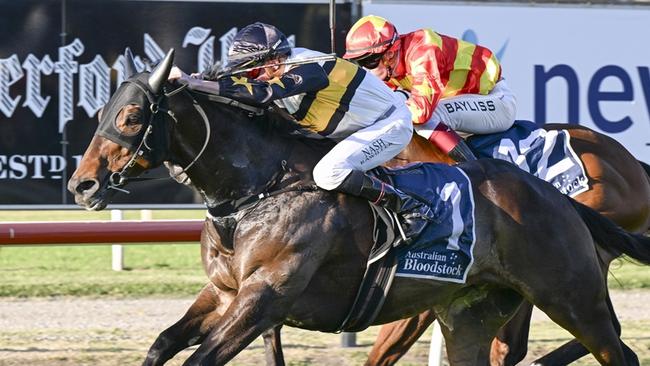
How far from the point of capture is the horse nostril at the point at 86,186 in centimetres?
521

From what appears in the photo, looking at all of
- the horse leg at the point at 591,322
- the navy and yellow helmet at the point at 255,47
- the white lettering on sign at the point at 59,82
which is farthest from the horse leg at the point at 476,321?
the white lettering on sign at the point at 59,82

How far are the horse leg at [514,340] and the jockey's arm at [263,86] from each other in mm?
2175

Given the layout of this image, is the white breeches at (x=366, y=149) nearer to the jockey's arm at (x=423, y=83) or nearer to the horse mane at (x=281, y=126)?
the horse mane at (x=281, y=126)

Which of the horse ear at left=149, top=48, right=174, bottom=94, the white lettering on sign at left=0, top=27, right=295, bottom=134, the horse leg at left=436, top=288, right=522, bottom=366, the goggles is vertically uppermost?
the horse ear at left=149, top=48, right=174, bottom=94

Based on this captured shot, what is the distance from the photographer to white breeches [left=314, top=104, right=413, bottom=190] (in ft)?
18.2

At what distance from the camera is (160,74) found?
525cm

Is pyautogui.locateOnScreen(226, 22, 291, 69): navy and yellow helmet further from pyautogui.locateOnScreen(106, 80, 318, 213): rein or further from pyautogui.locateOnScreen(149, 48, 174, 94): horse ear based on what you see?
pyautogui.locateOnScreen(149, 48, 174, 94): horse ear

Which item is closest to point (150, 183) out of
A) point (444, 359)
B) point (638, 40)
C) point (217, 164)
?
point (444, 359)

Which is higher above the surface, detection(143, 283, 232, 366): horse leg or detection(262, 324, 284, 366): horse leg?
detection(143, 283, 232, 366): horse leg

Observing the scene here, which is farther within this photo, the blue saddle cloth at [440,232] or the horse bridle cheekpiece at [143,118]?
the blue saddle cloth at [440,232]

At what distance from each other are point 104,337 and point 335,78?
3.31 metres

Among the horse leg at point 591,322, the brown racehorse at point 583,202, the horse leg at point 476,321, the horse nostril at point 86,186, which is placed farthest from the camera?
the brown racehorse at point 583,202

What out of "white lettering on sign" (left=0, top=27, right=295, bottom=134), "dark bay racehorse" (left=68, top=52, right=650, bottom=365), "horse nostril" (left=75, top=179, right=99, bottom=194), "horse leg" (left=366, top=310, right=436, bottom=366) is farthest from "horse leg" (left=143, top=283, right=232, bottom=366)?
"white lettering on sign" (left=0, top=27, right=295, bottom=134)

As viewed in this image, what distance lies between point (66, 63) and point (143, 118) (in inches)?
115
